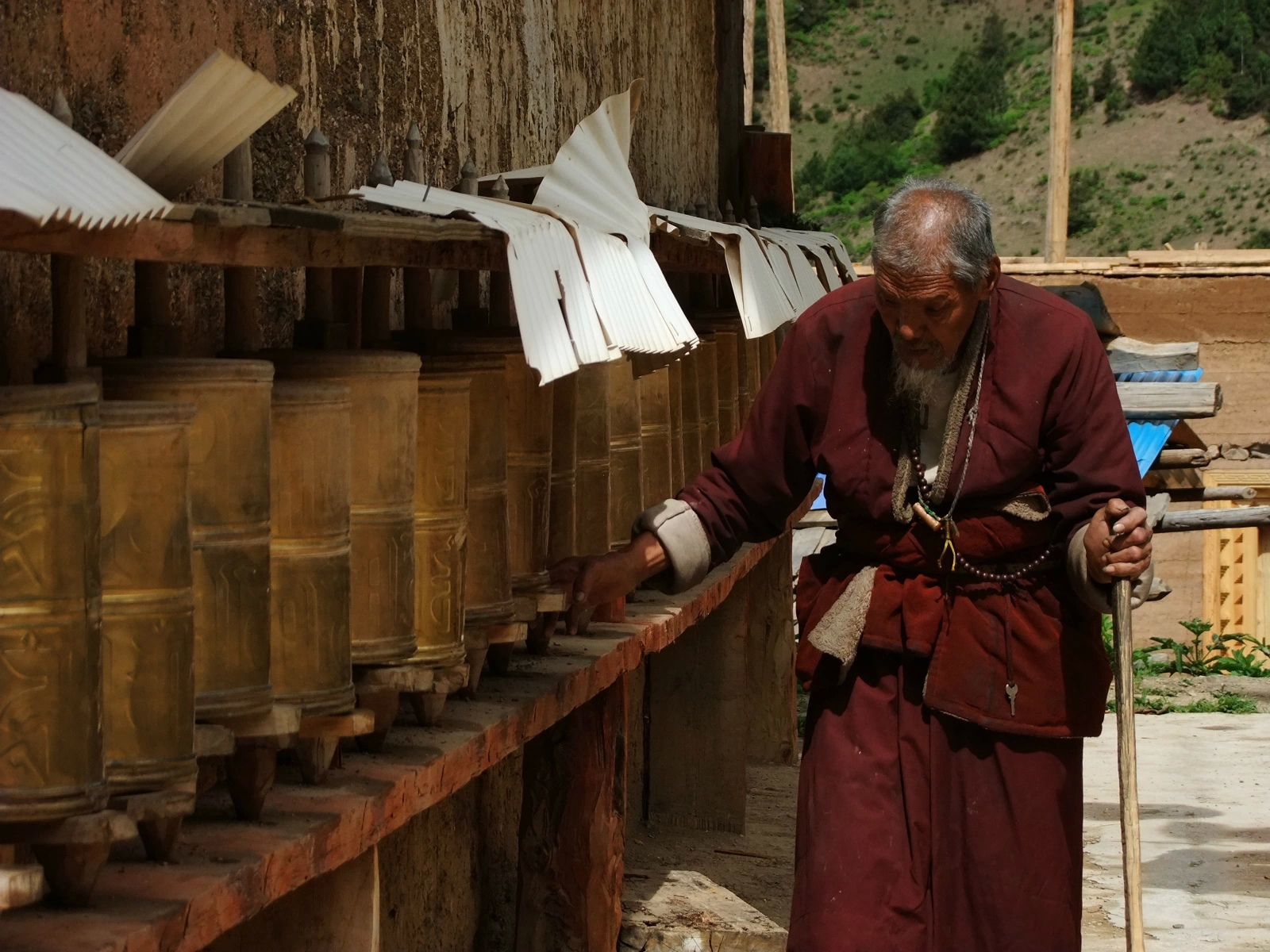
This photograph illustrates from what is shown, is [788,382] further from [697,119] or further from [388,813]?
[697,119]

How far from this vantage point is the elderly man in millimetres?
3252

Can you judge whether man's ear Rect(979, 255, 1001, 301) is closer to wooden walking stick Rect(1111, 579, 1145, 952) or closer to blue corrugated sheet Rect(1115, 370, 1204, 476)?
wooden walking stick Rect(1111, 579, 1145, 952)

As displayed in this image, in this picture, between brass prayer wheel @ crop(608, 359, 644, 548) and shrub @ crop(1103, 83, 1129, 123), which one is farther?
shrub @ crop(1103, 83, 1129, 123)

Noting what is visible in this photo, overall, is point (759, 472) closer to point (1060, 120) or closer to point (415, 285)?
point (415, 285)

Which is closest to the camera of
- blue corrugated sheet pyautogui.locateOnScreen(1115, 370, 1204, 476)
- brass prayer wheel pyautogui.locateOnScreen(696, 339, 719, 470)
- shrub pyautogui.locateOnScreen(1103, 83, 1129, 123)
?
brass prayer wheel pyautogui.locateOnScreen(696, 339, 719, 470)

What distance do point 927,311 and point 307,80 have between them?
3.70 ft

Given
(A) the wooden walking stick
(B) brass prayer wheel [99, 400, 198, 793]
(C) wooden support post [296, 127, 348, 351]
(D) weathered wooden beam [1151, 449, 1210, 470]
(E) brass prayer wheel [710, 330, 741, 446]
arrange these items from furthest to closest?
(D) weathered wooden beam [1151, 449, 1210, 470] < (E) brass prayer wheel [710, 330, 741, 446] < (A) the wooden walking stick < (C) wooden support post [296, 127, 348, 351] < (B) brass prayer wheel [99, 400, 198, 793]

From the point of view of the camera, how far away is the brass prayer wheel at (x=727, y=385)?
17.3ft

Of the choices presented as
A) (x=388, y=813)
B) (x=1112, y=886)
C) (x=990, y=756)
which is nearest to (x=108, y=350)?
(x=388, y=813)

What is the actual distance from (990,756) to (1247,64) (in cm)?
4992

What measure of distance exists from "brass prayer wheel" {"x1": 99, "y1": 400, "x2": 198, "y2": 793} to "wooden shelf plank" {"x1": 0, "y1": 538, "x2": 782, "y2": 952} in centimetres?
13

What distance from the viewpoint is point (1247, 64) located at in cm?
4931

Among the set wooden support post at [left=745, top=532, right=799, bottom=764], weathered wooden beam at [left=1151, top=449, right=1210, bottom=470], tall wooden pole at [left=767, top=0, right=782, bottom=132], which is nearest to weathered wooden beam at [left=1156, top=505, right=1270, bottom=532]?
weathered wooden beam at [left=1151, top=449, right=1210, bottom=470]

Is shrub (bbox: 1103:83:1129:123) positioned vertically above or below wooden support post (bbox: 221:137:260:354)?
above
